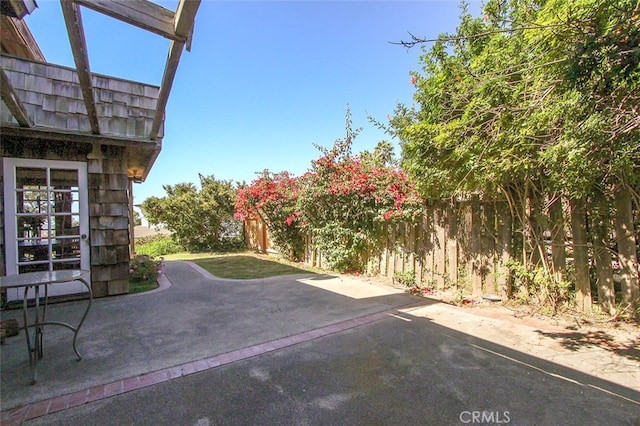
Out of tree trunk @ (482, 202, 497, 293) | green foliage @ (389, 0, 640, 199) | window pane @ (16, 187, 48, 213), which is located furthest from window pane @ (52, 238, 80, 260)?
tree trunk @ (482, 202, 497, 293)

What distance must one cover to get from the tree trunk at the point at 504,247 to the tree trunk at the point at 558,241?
0.55 m

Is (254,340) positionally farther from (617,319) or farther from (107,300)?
(617,319)

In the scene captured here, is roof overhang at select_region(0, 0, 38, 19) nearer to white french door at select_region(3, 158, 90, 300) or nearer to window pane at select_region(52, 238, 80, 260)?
white french door at select_region(3, 158, 90, 300)

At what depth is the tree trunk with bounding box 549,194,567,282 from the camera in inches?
157

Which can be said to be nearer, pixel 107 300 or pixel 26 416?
pixel 26 416

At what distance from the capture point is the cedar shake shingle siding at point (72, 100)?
4.38 metres

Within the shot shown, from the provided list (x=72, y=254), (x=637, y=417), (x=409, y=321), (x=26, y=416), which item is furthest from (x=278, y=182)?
(x=637, y=417)

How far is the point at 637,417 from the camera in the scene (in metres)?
2.01

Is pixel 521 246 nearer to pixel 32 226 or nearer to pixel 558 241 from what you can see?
pixel 558 241

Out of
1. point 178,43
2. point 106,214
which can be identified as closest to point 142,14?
point 178,43

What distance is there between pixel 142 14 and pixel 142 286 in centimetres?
540

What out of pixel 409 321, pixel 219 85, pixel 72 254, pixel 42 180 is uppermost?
pixel 219 85

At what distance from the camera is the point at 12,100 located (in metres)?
3.39

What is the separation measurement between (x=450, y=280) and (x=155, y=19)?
5588mm
